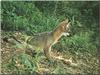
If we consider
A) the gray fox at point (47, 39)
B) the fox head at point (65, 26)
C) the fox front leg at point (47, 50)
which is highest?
the fox head at point (65, 26)

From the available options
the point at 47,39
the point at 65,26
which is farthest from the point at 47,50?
the point at 65,26

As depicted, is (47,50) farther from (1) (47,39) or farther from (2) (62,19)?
(2) (62,19)

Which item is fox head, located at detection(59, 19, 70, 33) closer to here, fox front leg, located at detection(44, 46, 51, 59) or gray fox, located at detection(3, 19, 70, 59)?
gray fox, located at detection(3, 19, 70, 59)

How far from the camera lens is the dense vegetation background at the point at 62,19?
670cm

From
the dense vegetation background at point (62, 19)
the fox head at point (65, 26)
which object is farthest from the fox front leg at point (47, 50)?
the fox head at point (65, 26)

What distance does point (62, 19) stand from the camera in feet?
22.1

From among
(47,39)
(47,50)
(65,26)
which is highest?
(65,26)

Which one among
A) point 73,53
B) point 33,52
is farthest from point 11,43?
point 73,53

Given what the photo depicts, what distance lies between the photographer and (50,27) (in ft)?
22.0

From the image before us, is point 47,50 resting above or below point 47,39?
A: below

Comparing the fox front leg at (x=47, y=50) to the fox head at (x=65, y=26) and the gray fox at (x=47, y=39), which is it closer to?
the gray fox at (x=47, y=39)

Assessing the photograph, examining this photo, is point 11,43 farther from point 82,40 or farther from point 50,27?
point 82,40

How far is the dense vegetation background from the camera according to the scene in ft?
22.0

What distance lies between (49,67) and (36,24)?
670mm
